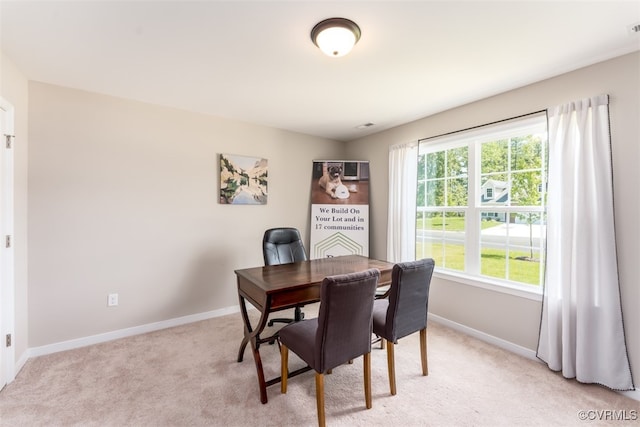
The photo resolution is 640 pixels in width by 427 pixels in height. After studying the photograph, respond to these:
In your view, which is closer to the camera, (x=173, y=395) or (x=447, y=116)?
(x=173, y=395)

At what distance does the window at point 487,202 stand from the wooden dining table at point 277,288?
107 cm

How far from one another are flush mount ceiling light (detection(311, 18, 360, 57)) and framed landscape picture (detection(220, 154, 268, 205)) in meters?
A: 2.04

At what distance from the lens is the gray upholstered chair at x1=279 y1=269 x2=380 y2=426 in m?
1.58

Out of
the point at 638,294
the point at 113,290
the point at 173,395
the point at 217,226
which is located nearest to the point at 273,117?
the point at 217,226

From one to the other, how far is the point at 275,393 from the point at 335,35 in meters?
2.38

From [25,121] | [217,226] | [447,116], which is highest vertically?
[447,116]

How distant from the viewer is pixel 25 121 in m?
2.37

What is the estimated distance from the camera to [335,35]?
1673 millimetres

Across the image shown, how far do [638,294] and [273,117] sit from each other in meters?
3.56

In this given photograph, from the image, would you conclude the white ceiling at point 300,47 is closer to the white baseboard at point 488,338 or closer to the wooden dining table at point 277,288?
the wooden dining table at point 277,288

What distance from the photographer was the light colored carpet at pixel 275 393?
1729 mm

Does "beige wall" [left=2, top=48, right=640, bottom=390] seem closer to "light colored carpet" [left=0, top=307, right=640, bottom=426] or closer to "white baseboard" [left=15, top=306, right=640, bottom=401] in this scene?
"white baseboard" [left=15, top=306, right=640, bottom=401]

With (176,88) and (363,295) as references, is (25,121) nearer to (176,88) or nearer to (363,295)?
(176,88)

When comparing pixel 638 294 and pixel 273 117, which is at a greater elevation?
pixel 273 117
